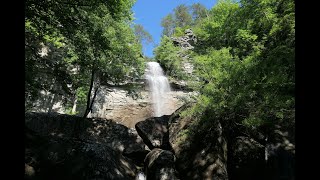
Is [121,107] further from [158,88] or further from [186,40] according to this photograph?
[186,40]

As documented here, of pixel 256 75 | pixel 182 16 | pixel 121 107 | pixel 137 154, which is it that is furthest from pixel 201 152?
pixel 182 16

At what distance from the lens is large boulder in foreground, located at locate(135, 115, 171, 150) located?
55.0 feet

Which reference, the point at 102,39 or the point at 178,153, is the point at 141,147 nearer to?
the point at 178,153

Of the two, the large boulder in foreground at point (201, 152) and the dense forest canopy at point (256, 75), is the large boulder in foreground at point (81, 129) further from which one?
the dense forest canopy at point (256, 75)

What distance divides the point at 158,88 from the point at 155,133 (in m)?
14.9

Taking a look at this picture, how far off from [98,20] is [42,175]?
607cm

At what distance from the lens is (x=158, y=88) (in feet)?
105

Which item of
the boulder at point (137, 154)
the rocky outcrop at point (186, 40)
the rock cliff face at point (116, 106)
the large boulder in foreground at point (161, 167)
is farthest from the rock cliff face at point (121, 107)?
the large boulder in foreground at point (161, 167)

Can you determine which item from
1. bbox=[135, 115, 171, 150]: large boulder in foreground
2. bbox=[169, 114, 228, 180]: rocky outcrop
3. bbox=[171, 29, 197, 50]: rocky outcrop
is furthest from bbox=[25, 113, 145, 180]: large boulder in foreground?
bbox=[171, 29, 197, 50]: rocky outcrop

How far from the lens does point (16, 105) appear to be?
153 centimetres

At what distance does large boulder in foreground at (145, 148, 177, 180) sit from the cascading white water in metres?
16.5

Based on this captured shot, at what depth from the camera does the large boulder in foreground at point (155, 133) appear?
16.8m

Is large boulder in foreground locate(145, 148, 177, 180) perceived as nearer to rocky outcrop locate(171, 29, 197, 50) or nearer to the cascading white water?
the cascading white water

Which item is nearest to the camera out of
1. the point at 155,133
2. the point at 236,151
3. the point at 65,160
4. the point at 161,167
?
the point at 65,160
